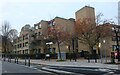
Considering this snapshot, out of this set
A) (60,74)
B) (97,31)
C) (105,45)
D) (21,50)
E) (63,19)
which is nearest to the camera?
(60,74)

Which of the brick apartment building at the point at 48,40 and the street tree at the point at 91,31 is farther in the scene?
the brick apartment building at the point at 48,40

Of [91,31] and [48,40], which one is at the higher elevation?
[91,31]

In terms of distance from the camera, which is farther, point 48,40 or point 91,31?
point 48,40

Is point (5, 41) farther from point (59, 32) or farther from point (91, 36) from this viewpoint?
point (91, 36)

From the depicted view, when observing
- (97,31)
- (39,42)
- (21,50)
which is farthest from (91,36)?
(21,50)

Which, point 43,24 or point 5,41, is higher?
point 43,24

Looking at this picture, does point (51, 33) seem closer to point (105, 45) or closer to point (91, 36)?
point (91, 36)

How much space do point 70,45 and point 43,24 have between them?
1457 cm

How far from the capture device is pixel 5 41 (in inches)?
3804

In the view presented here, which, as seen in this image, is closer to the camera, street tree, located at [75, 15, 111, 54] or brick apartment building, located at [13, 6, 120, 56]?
street tree, located at [75, 15, 111, 54]

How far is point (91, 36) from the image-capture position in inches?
2667

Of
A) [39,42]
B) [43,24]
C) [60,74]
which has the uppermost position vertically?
[43,24]

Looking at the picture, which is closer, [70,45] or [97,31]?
[97,31]

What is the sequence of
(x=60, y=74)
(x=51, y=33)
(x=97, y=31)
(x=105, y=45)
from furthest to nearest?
(x=105, y=45), (x=51, y=33), (x=97, y=31), (x=60, y=74)
